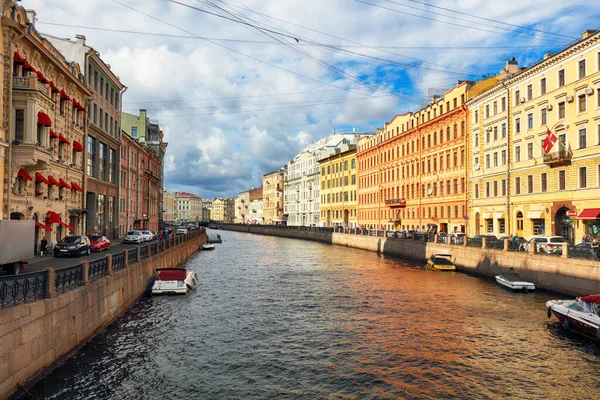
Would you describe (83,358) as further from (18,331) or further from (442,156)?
(442,156)

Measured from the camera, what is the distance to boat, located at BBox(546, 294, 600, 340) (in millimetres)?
18500

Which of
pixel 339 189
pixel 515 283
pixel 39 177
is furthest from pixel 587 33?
pixel 339 189

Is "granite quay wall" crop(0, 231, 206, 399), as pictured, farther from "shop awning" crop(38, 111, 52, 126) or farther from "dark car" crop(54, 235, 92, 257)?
"shop awning" crop(38, 111, 52, 126)

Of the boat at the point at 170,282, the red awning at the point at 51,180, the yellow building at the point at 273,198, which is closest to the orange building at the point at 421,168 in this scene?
the boat at the point at 170,282

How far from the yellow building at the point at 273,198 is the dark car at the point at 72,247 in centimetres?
12048

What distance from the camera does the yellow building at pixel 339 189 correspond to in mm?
100875

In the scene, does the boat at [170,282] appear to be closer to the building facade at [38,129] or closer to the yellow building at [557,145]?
the building facade at [38,129]

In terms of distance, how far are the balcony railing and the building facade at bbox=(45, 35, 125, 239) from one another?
4110 centimetres

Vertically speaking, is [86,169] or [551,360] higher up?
[86,169]

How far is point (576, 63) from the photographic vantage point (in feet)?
129

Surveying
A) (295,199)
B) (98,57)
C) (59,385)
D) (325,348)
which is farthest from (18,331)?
(295,199)

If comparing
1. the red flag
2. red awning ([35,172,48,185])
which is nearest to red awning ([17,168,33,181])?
red awning ([35,172,48,185])

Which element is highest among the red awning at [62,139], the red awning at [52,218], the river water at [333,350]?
the red awning at [62,139]

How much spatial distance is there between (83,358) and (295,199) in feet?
403
